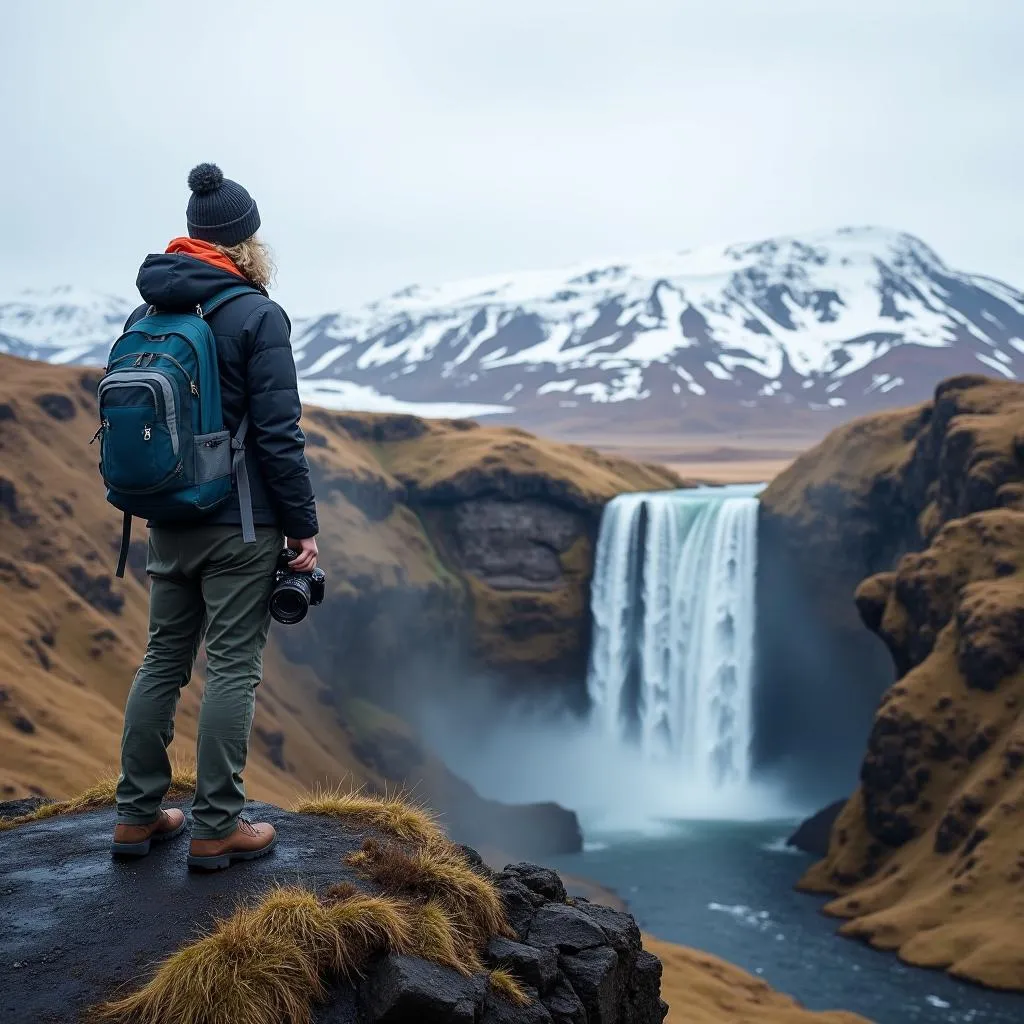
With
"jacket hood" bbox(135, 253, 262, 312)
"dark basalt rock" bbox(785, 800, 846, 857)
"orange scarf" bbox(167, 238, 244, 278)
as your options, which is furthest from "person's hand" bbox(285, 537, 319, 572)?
"dark basalt rock" bbox(785, 800, 846, 857)

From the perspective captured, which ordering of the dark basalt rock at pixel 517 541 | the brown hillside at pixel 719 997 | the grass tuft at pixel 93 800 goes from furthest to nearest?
the dark basalt rock at pixel 517 541, the brown hillside at pixel 719 997, the grass tuft at pixel 93 800

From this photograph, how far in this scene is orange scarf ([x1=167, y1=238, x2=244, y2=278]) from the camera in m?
7.41

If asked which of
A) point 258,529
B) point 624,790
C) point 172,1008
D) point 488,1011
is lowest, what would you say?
point 624,790

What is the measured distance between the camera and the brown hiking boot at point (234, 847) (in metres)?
7.46

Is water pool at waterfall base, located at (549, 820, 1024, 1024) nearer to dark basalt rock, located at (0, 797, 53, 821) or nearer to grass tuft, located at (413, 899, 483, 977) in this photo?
dark basalt rock, located at (0, 797, 53, 821)

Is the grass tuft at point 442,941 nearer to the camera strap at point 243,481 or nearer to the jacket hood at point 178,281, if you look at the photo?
the camera strap at point 243,481

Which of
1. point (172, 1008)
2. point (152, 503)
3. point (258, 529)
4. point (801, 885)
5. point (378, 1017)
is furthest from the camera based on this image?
point (801, 885)

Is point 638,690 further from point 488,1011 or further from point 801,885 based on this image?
point 488,1011

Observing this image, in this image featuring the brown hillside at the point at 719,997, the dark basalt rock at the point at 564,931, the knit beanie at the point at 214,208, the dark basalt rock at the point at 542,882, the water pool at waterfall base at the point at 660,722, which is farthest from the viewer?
the water pool at waterfall base at the point at 660,722

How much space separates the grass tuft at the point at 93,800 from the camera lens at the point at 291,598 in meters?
2.73

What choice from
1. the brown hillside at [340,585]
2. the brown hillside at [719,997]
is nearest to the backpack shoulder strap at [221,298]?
the brown hillside at [719,997]

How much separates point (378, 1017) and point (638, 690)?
54679mm

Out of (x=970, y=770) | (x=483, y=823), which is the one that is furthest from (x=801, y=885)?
(x=483, y=823)

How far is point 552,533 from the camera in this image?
6278 centimetres
